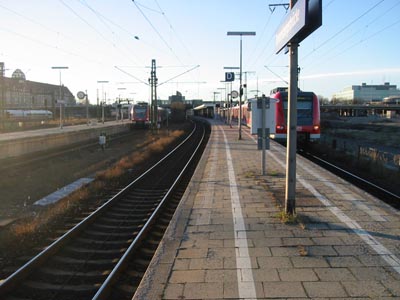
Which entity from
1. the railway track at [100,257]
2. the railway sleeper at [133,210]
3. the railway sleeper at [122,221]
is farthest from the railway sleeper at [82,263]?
the railway sleeper at [133,210]

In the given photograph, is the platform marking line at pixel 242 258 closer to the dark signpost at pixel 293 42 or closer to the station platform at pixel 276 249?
the station platform at pixel 276 249

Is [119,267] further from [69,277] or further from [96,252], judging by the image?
[96,252]

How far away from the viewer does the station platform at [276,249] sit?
464cm

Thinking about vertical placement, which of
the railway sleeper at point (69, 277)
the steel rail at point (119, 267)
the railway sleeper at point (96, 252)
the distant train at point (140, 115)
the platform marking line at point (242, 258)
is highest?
the distant train at point (140, 115)

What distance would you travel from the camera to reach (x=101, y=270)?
6.19 meters

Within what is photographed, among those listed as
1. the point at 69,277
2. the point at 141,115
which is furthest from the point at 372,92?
the point at 69,277

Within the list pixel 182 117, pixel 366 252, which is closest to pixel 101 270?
pixel 366 252

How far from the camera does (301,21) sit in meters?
6.13

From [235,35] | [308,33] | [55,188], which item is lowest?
[55,188]

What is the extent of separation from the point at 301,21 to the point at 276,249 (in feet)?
10.1

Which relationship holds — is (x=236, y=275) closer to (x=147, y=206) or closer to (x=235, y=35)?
(x=147, y=206)

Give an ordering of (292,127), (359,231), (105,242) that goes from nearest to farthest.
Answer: (359,231)
(292,127)
(105,242)

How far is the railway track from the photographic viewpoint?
17.7 feet

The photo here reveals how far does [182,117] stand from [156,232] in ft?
361
